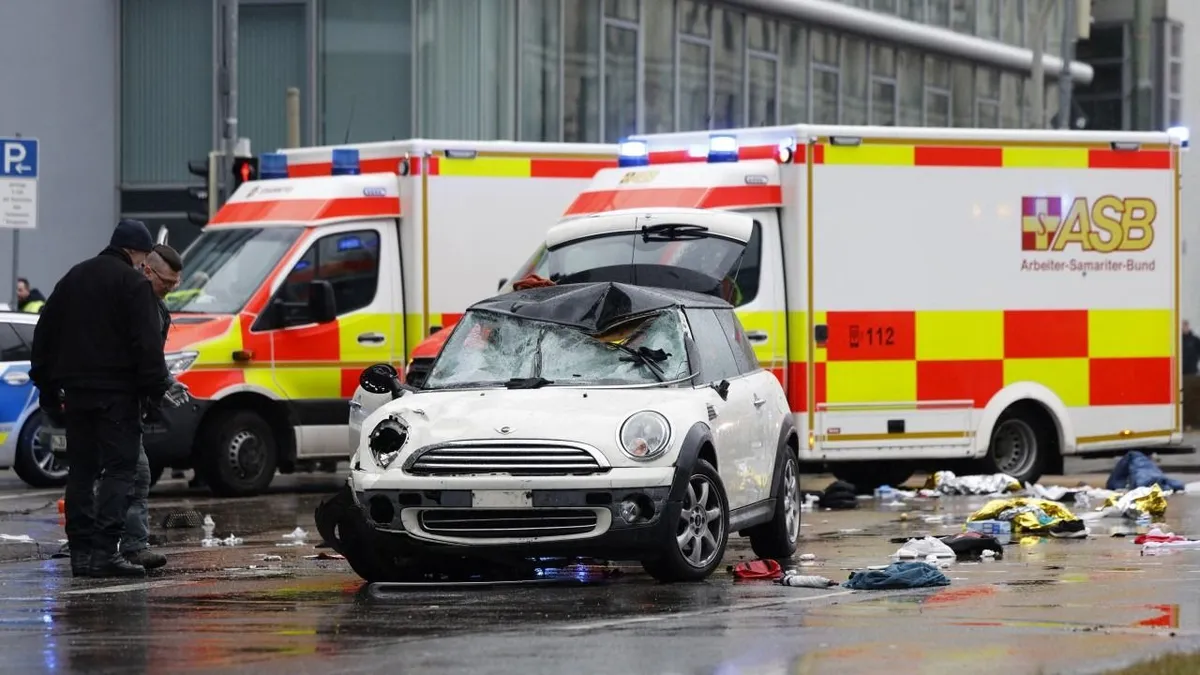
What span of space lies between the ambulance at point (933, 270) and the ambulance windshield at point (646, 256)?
0.02 metres

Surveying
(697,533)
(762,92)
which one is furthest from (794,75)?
(697,533)

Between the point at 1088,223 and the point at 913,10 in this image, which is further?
the point at 913,10

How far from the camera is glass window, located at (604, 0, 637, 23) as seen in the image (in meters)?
31.9

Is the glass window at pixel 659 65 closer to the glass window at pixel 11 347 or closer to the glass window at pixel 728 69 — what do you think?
the glass window at pixel 728 69

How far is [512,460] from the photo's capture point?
10.1m

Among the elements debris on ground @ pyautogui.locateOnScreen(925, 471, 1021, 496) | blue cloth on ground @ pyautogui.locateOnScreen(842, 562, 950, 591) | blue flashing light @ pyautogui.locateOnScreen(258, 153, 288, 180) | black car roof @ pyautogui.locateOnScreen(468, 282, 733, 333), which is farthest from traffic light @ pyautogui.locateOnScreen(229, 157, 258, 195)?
blue cloth on ground @ pyautogui.locateOnScreen(842, 562, 950, 591)

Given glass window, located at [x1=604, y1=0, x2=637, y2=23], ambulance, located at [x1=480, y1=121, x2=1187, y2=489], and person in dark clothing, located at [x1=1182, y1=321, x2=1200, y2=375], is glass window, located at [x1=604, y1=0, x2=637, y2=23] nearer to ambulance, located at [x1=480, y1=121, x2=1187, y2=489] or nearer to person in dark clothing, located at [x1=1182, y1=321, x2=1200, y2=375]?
person in dark clothing, located at [x1=1182, y1=321, x2=1200, y2=375]

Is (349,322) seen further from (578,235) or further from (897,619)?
(897,619)

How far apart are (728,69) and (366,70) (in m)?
6.82

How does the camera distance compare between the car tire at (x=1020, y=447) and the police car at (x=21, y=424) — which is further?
the police car at (x=21, y=424)

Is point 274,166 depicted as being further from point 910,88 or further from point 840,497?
point 910,88

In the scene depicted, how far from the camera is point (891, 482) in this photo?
1872 cm

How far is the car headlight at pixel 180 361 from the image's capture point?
1730 cm

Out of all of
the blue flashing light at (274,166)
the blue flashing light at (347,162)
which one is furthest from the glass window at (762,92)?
the blue flashing light at (347,162)
